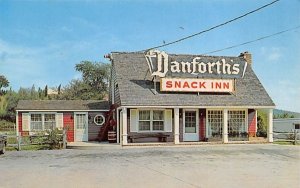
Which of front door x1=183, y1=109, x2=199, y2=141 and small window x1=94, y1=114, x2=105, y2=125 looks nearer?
front door x1=183, y1=109, x2=199, y2=141

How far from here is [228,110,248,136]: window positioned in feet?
89.4

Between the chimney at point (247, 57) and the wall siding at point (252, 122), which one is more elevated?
the chimney at point (247, 57)

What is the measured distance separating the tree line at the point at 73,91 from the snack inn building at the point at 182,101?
37.7 meters

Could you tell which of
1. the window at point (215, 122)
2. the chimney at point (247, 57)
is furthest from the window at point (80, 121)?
the chimney at point (247, 57)

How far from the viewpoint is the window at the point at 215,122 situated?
2700 cm

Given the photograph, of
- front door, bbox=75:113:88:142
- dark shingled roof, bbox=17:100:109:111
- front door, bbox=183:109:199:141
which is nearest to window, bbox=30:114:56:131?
dark shingled roof, bbox=17:100:109:111

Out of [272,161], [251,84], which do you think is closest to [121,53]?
[251,84]

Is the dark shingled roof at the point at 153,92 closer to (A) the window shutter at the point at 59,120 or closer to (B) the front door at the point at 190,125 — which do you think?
(B) the front door at the point at 190,125

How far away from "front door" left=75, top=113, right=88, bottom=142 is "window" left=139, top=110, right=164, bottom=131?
14.6ft

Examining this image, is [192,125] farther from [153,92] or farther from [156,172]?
[156,172]

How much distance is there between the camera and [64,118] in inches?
1084

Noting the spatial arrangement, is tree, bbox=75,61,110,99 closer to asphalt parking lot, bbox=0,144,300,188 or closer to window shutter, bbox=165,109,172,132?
window shutter, bbox=165,109,172,132

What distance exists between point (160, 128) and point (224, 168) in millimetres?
12841

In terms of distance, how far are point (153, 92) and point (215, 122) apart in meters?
5.01
